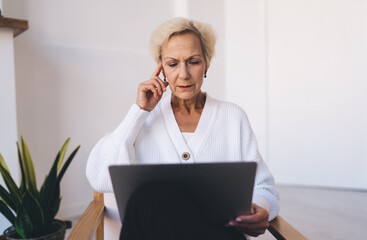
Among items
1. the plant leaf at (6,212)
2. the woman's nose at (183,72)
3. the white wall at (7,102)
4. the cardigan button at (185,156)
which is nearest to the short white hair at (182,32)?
the woman's nose at (183,72)

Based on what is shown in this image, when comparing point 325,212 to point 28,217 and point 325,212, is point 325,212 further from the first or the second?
point 28,217

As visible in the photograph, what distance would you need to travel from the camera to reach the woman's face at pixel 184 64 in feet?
4.58

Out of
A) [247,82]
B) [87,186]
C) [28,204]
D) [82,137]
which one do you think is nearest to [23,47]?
[82,137]

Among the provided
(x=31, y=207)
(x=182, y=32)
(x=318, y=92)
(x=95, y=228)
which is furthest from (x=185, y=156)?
(x=318, y=92)

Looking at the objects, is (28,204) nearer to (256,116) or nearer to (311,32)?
(256,116)

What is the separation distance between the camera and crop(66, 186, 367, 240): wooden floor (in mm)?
2564

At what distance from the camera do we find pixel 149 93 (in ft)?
4.51

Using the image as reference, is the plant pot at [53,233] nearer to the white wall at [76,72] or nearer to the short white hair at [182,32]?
the short white hair at [182,32]

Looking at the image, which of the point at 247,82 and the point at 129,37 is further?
the point at 247,82

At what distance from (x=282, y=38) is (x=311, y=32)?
35 centimetres

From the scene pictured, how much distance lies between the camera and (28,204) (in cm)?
126

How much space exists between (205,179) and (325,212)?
273 centimetres

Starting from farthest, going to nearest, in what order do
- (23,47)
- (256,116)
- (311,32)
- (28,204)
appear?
(256,116), (311,32), (23,47), (28,204)

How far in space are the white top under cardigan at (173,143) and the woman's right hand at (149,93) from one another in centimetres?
3
